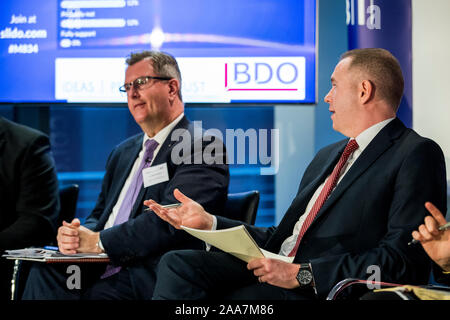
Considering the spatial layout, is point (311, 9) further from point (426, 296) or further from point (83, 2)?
point (426, 296)

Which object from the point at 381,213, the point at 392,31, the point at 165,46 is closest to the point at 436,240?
the point at 381,213

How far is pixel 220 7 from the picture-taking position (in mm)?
4039

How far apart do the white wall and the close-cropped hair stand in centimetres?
78

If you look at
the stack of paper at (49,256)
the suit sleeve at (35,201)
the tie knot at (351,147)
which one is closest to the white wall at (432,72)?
the tie knot at (351,147)

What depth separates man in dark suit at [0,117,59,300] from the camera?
3.15 metres

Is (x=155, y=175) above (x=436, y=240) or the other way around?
above

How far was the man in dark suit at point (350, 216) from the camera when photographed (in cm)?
204

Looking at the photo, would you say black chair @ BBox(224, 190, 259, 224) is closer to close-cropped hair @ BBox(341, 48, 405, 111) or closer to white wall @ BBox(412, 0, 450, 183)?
close-cropped hair @ BBox(341, 48, 405, 111)

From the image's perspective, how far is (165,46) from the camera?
13.3 feet

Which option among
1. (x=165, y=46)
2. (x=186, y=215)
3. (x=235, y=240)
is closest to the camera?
(x=235, y=240)

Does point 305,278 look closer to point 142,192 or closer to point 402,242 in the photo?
point 402,242

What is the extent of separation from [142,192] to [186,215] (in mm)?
675

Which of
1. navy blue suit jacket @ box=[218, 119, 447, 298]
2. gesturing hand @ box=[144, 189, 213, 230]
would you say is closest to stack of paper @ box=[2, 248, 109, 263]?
gesturing hand @ box=[144, 189, 213, 230]
